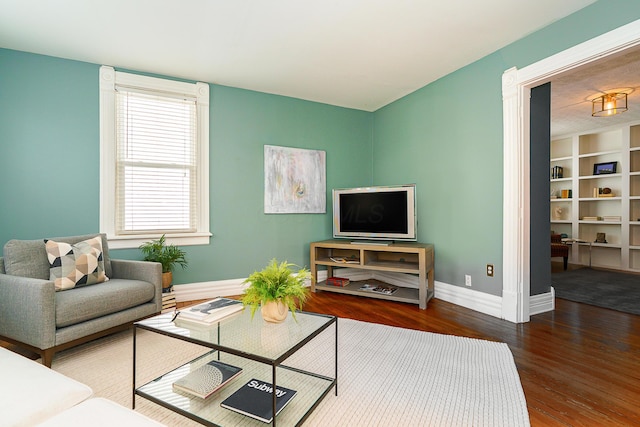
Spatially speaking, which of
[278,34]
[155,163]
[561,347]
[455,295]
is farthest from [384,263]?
[155,163]

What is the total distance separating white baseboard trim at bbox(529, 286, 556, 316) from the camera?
9.57 feet

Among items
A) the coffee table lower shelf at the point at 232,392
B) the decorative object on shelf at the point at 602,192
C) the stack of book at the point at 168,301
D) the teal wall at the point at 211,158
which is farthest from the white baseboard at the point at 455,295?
the decorative object on shelf at the point at 602,192

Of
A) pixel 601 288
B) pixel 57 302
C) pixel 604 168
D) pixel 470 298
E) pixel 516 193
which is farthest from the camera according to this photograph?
pixel 604 168

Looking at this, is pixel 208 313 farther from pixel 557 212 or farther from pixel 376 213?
pixel 557 212

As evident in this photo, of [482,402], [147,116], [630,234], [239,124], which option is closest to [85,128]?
[147,116]

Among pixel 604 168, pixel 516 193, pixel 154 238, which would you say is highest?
pixel 604 168

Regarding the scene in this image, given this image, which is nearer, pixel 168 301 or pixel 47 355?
pixel 47 355

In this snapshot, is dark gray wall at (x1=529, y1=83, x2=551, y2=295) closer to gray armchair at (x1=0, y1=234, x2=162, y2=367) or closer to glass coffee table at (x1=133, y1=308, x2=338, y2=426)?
glass coffee table at (x1=133, y1=308, x2=338, y2=426)

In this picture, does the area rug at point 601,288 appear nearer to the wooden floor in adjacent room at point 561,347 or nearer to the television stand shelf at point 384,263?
the wooden floor in adjacent room at point 561,347

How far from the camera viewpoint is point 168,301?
9.94ft

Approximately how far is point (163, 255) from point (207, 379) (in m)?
1.84

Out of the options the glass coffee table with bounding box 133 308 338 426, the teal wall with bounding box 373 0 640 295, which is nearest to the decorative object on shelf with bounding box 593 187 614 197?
the teal wall with bounding box 373 0 640 295

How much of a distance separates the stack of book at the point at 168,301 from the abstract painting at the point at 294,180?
4.56 ft

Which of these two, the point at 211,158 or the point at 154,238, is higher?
the point at 211,158
